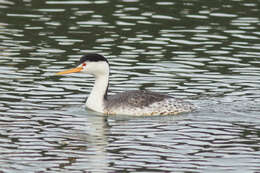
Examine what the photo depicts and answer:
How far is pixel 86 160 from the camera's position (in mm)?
15266

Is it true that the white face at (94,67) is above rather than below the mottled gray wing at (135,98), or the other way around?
above

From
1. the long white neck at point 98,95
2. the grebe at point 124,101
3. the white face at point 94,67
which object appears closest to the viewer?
the grebe at point 124,101

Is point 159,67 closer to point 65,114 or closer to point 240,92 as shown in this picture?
point 240,92

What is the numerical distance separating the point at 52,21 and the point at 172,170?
14.2 meters

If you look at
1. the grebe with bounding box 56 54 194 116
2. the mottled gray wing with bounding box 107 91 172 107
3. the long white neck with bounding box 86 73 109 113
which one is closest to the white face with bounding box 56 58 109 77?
the grebe with bounding box 56 54 194 116

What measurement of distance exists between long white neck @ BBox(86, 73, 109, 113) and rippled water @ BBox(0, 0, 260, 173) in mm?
191

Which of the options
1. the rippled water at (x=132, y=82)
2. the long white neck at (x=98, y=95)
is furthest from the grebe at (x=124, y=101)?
the rippled water at (x=132, y=82)

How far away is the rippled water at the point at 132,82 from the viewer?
51.1ft

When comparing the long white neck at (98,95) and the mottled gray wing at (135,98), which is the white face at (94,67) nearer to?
the long white neck at (98,95)

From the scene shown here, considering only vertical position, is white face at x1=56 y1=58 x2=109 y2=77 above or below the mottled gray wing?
above

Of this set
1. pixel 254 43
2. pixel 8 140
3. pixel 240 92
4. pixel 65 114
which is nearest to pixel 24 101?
pixel 65 114

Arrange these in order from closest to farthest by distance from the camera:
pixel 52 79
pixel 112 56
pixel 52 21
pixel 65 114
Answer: pixel 65 114 → pixel 52 79 → pixel 112 56 → pixel 52 21

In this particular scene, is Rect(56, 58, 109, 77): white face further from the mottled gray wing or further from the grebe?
the mottled gray wing

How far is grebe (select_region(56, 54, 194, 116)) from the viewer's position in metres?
19.3
